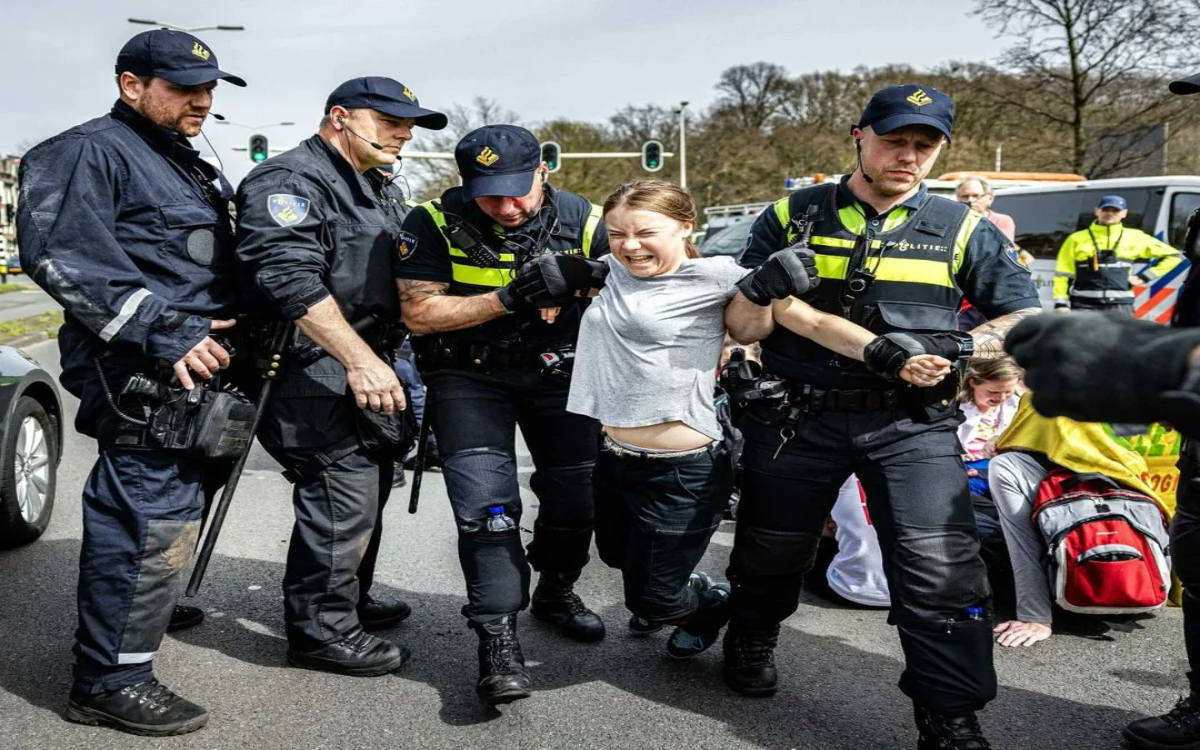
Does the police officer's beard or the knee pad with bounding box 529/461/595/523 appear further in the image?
the knee pad with bounding box 529/461/595/523

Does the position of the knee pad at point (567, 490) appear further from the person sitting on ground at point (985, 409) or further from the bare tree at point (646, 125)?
the bare tree at point (646, 125)

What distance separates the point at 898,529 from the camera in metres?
3.03

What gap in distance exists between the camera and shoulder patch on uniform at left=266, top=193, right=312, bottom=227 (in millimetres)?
3373

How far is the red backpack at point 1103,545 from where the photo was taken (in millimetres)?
3945

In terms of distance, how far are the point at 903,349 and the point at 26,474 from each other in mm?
4203

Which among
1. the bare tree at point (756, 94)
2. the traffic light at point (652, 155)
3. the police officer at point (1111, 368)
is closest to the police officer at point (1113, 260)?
the police officer at point (1111, 368)

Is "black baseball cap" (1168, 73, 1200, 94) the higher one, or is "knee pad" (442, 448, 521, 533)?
"black baseball cap" (1168, 73, 1200, 94)

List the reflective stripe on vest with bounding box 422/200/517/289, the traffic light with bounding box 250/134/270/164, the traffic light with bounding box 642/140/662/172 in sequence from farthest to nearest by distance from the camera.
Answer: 1. the traffic light with bounding box 642/140/662/172
2. the traffic light with bounding box 250/134/270/164
3. the reflective stripe on vest with bounding box 422/200/517/289

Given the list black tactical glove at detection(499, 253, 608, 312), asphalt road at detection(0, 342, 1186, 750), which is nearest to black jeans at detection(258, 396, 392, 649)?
asphalt road at detection(0, 342, 1186, 750)

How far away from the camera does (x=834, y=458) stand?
3.18 metres

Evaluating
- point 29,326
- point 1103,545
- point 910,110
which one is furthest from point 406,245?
point 29,326

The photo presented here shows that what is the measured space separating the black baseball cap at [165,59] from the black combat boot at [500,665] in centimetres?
203

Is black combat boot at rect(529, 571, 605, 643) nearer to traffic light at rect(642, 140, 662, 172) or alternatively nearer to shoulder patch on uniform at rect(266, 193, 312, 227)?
shoulder patch on uniform at rect(266, 193, 312, 227)

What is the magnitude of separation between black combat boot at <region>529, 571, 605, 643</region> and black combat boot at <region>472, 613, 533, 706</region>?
50 centimetres
